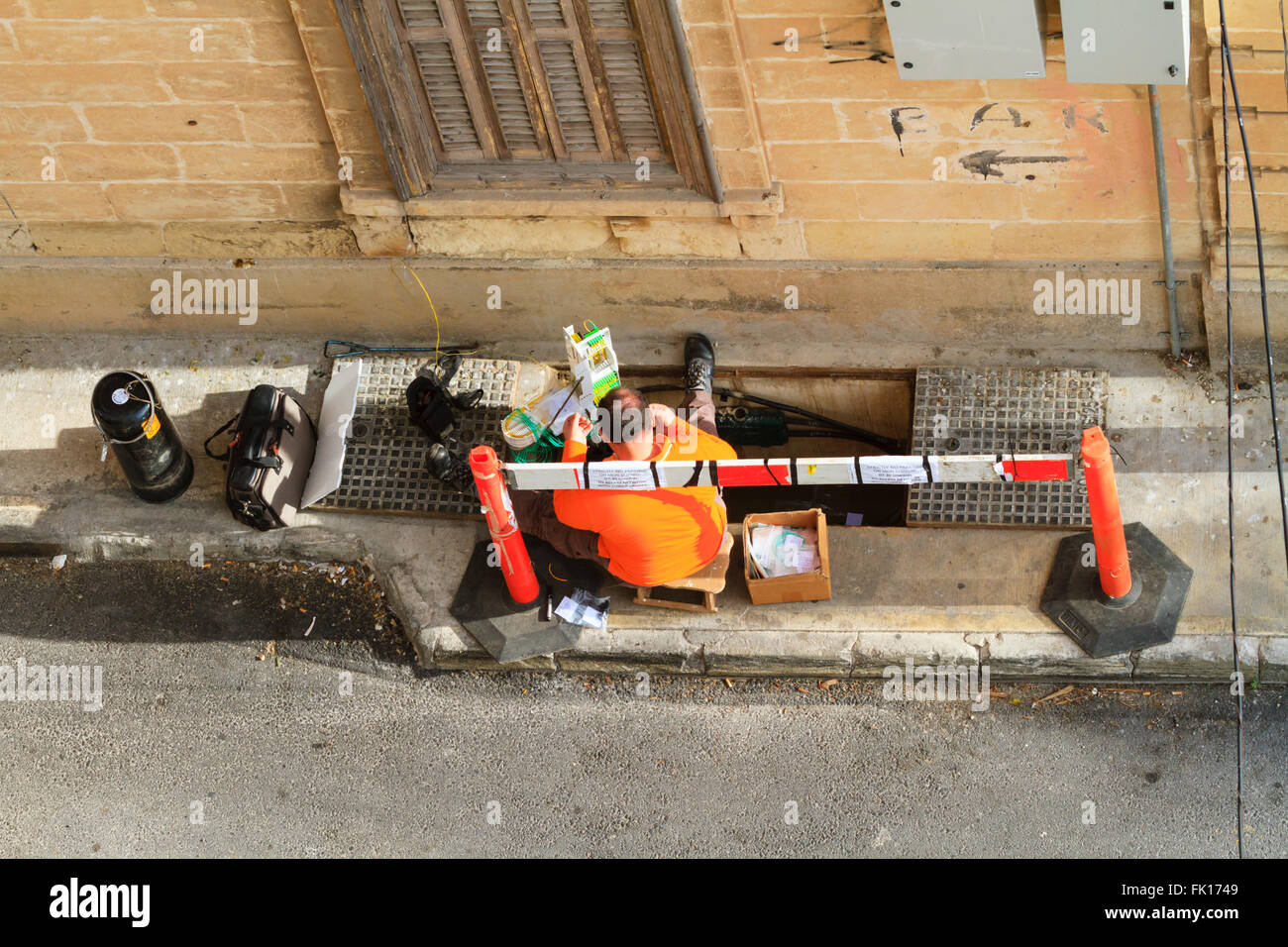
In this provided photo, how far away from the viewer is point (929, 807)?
7.61 meters

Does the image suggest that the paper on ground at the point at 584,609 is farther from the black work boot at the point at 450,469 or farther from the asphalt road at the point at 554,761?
the black work boot at the point at 450,469

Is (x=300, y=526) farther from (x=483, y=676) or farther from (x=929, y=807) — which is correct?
(x=929, y=807)

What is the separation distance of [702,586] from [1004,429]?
223 centimetres

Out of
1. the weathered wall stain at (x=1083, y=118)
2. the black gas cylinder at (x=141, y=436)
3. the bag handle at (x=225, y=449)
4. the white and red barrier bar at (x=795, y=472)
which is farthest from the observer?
the bag handle at (x=225, y=449)

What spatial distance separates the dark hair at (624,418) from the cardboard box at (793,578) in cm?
127

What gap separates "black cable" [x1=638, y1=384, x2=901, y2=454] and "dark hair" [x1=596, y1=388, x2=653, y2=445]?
6.42 ft

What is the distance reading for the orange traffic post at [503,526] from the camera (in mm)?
7258

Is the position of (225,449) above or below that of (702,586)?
above

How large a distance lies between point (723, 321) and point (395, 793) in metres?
3.73

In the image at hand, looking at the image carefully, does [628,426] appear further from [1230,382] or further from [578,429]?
[1230,382]

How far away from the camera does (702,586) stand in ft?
25.9

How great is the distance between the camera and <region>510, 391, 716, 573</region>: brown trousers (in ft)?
26.6

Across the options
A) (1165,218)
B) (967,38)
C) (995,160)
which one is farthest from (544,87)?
(1165,218)

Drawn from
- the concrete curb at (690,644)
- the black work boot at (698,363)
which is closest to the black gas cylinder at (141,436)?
the concrete curb at (690,644)
